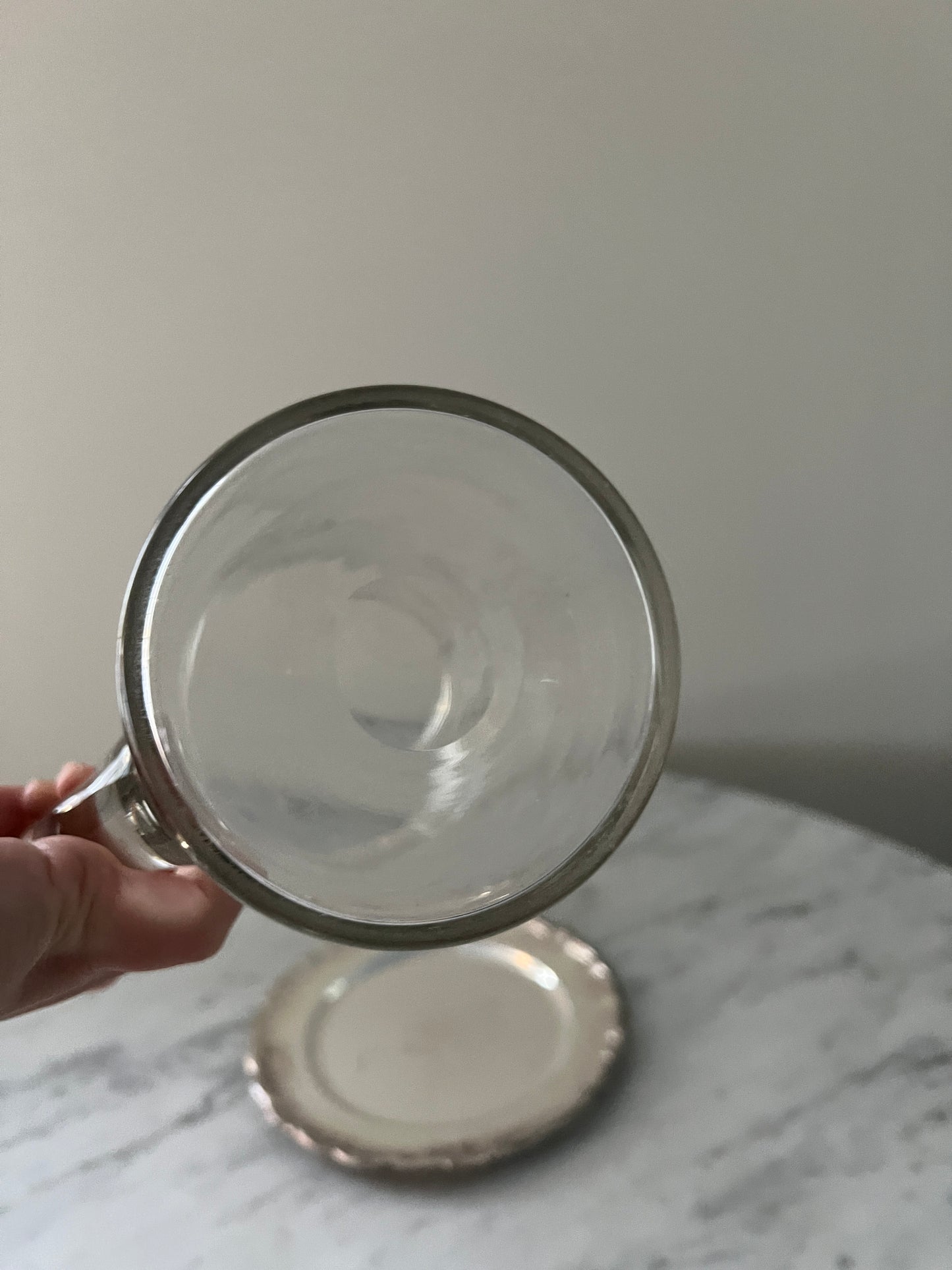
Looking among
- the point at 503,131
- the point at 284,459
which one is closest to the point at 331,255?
the point at 503,131

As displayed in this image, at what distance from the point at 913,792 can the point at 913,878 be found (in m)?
0.22

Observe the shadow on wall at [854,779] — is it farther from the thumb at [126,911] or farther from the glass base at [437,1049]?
the thumb at [126,911]

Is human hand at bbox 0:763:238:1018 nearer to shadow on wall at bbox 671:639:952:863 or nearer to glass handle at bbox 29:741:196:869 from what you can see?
glass handle at bbox 29:741:196:869

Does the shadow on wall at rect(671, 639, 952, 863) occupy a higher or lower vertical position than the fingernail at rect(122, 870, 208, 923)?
lower

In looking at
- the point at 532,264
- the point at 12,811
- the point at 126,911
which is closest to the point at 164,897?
the point at 126,911

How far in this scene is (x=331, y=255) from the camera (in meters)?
0.62

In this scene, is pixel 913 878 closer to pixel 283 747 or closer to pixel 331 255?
pixel 283 747

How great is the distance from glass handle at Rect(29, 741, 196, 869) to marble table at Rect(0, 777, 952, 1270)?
146mm

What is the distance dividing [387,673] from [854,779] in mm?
493

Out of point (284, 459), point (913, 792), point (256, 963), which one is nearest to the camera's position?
point (284, 459)

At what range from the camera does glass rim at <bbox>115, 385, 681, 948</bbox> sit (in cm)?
33

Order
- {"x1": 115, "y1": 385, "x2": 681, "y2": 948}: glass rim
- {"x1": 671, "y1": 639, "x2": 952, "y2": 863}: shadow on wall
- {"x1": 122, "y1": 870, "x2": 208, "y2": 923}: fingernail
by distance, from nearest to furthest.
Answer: {"x1": 115, "y1": 385, "x2": 681, "y2": 948}: glass rim < {"x1": 122, "y1": 870, "x2": 208, "y2": 923}: fingernail < {"x1": 671, "y1": 639, "x2": 952, "y2": 863}: shadow on wall

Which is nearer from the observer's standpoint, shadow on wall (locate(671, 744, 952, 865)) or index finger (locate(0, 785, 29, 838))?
index finger (locate(0, 785, 29, 838))

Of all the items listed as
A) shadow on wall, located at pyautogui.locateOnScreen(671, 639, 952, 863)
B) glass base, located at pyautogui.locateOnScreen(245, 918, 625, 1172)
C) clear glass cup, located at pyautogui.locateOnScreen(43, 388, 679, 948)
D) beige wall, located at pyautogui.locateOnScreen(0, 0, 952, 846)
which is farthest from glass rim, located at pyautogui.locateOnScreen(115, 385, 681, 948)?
shadow on wall, located at pyautogui.locateOnScreen(671, 639, 952, 863)
